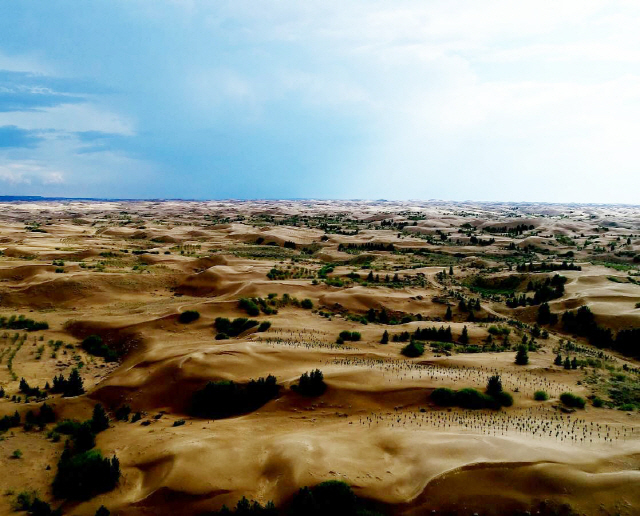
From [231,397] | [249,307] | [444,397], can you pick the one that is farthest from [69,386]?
[444,397]

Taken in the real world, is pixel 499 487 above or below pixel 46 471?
above

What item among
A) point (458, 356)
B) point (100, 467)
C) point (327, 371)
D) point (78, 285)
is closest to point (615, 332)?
point (458, 356)

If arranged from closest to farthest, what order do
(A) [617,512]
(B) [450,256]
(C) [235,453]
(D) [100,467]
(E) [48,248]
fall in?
(A) [617,512], (D) [100,467], (C) [235,453], (E) [48,248], (B) [450,256]

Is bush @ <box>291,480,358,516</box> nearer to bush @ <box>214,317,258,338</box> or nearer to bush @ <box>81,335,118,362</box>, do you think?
bush @ <box>214,317,258,338</box>

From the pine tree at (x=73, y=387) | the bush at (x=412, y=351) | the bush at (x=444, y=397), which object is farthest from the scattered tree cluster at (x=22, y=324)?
the bush at (x=444, y=397)

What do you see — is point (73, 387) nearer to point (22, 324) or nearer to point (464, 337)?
point (22, 324)

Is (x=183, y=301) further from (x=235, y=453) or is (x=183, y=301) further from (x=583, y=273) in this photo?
(x=583, y=273)
